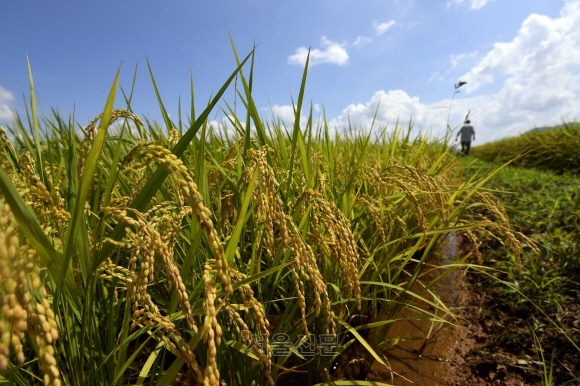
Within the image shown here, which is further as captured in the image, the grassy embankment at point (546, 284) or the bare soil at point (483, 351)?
the grassy embankment at point (546, 284)

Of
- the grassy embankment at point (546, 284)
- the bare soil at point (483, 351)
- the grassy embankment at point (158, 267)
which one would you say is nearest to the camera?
the grassy embankment at point (158, 267)

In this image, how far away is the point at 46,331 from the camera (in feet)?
1.22

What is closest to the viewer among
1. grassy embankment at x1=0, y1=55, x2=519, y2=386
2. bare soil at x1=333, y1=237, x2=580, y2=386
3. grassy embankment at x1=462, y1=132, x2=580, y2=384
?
grassy embankment at x1=0, y1=55, x2=519, y2=386

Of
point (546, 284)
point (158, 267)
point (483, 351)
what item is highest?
point (158, 267)

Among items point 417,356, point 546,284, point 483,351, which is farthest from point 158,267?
point 546,284

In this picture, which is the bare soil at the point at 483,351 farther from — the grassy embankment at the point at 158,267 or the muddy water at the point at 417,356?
the grassy embankment at the point at 158,267

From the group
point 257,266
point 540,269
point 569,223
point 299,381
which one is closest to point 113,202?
point 257,266

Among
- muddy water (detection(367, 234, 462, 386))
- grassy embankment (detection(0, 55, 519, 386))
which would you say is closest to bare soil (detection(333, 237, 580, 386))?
muddy water (detection(367, 234, 462, 386))

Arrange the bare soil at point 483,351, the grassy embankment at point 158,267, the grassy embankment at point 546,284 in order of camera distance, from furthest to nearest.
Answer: the grassy embankment at point 546,284 < the bare soil at point 483,351 < the grassy embankment at point 158,267

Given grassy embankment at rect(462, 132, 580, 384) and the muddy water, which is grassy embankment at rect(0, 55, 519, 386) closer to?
the muddy water

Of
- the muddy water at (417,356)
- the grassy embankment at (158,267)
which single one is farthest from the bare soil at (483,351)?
the grassy embankment at (158,267)

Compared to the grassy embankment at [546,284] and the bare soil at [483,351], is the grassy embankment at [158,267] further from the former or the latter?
the grassy embankment at [546,284]

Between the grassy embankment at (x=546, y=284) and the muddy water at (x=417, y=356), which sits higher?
the grassy embankment at (x=546, y=284)

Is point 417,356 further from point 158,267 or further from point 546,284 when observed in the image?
point 158,267
